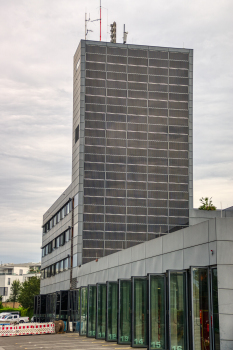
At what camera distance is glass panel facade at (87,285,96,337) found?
34.1 meters

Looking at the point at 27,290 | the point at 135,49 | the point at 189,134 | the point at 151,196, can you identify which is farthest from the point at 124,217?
the point at 27,290

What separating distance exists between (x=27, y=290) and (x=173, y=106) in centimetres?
6123

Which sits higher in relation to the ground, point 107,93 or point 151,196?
point 107,93

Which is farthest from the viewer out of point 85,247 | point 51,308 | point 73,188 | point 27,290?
point 27,290

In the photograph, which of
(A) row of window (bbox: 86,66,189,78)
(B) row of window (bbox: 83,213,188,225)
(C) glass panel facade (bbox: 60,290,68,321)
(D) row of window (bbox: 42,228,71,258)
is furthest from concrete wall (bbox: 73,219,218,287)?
(A) row of window (bbox: 86,66,189,78)

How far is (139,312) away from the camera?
82.9 feet

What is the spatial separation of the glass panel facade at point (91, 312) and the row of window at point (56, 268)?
19.7m

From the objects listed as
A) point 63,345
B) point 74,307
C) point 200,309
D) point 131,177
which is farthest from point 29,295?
point 200,309

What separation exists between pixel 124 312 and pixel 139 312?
8.28ft

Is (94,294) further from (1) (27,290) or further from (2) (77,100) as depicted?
(1) (27,290)

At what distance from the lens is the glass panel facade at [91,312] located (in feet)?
112

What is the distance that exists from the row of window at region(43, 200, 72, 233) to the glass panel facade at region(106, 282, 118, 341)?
26.6 m

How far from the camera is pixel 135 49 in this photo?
57688 mm

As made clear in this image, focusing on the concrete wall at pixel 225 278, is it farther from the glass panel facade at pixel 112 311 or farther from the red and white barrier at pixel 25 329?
the red and white barrier at pixel 25 329
